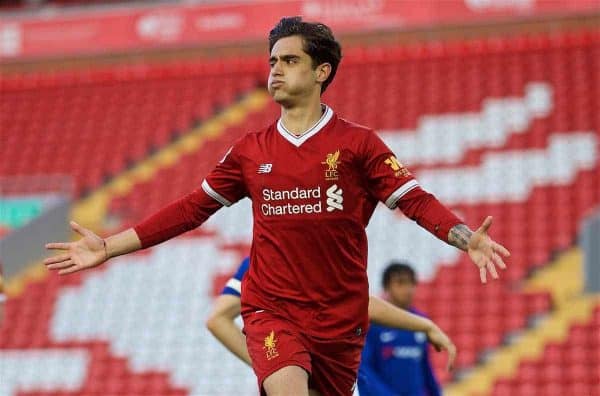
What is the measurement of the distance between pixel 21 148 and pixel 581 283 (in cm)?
862

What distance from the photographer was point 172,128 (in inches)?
628

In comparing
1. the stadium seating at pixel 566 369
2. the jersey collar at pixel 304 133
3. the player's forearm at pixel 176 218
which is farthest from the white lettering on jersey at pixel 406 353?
the stadium seating at pixel 566 369

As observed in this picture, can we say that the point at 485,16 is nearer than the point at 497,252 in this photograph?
No

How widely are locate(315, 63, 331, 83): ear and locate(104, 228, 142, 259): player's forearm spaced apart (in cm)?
89

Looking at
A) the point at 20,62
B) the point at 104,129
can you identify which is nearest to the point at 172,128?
the point at 104,129

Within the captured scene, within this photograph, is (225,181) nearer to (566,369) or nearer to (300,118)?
(300,118)

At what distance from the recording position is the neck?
4102 millimetres

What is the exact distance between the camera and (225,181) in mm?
4195

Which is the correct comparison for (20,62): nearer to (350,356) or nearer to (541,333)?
(541,333)

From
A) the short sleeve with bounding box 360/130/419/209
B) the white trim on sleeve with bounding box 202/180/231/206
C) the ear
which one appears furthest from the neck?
the white trim on sleeve with bounding box 202/180/231/206

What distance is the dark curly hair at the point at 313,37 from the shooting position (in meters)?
4.10

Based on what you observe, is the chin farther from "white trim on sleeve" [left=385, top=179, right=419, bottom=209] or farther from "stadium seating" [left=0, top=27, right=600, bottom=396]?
"stadium seating" [left=0, top=27, right=600, bottom=396]

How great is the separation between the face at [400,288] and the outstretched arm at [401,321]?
3.60 feet

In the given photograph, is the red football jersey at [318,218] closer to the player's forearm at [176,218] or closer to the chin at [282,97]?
the chin at [282,97]
